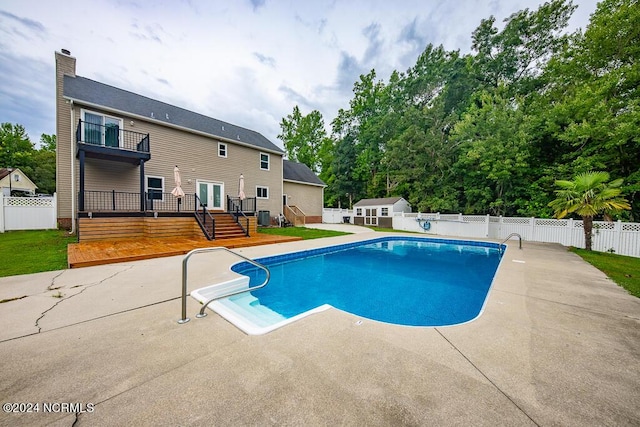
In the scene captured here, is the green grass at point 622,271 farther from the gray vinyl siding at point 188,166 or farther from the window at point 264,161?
the window at point 264,161

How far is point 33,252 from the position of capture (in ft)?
21.3

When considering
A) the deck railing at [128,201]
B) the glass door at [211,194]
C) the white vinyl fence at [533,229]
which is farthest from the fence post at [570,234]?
the deck railing at [128,201]

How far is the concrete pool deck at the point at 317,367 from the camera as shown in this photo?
158 cm

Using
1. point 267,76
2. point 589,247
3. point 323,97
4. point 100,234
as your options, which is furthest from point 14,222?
point 323,97

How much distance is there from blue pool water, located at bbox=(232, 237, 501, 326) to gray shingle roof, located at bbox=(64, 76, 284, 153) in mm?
10588

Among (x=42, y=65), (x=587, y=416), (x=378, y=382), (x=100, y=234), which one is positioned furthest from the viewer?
(x=42, y=65)

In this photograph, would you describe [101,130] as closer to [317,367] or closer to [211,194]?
[211,194]

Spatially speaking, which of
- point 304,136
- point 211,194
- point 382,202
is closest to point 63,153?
point 211,194

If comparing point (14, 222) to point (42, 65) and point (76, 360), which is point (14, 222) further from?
point (76, 360)

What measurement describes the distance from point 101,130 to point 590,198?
19920 mm

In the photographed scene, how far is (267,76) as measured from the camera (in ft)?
55.7

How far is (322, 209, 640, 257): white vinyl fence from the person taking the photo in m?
8.60

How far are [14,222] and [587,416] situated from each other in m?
17.1

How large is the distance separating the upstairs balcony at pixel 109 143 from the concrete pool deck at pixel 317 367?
25.3ft
